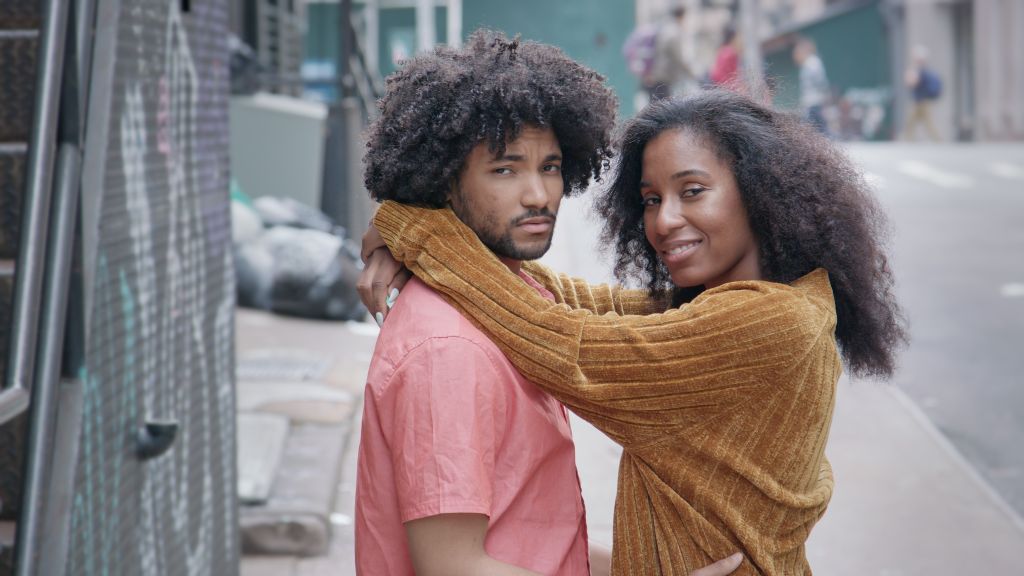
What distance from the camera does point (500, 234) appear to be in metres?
2.18

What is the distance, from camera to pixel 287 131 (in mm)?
11852

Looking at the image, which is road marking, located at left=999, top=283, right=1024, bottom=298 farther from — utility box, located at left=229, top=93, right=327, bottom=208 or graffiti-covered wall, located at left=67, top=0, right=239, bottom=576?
graffiti-covered wall, located at left=67, top=0, right=239, bottom=576

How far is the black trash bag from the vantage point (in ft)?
28.6

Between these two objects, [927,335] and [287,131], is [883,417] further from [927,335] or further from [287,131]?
[287,131]

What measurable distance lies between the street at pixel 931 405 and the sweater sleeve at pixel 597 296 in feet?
0.72

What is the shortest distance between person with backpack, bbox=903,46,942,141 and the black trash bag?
66.7 ft

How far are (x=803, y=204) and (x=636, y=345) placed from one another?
499 mm

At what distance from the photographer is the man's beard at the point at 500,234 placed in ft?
7.12

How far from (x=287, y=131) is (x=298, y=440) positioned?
20.7 feet

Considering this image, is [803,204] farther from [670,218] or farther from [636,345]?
[636,345]

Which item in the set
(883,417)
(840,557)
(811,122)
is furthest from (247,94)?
(811,122)

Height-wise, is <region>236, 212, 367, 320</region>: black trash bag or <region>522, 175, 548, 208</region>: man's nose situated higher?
<region>522, 175, 548, 208</region>: man's nose

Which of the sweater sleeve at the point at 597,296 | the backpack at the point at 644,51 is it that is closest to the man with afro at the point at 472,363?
the sweater sleeve at the point at 597,296

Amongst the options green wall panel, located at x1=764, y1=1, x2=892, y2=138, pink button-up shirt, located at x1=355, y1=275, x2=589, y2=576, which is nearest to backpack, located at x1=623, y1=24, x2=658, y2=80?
pink button-up shirt, located at x1=355, y1=275, x2=589, y2=576
